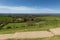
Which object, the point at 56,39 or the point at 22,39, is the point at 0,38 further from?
the point at 56,39

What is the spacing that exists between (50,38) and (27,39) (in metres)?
1.50

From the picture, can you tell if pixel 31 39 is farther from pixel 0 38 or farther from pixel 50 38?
pixel 0 38

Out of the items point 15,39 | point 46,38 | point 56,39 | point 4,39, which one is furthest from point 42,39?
point 4,39

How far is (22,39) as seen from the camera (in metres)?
6.69

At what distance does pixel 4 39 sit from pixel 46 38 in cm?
268

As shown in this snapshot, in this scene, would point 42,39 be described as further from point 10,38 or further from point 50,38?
point 10,38

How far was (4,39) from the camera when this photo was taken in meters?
6.68

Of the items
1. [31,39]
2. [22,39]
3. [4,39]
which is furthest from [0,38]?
[31,39]

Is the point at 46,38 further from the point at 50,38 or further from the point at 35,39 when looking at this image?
the point at 35,39

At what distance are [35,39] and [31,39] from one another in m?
0.25

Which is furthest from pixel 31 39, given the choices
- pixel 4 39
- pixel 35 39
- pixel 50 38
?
pixel 4 39

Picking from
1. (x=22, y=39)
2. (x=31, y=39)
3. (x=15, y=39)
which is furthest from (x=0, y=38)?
(x=31, y=39)

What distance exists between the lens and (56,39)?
261 inches

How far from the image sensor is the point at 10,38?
22.3 feet
